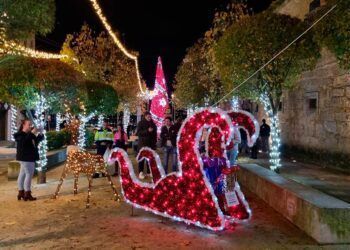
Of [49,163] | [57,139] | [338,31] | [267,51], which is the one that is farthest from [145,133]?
[57,139]

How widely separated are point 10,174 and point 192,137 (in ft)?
26.0

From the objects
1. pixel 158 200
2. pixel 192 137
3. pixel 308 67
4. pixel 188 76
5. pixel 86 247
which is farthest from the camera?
pixel 188 76

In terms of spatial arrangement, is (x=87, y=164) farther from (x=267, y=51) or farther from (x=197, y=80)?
(x=197, y=80)

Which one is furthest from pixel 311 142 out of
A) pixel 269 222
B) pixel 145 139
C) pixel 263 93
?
pixel 269 222

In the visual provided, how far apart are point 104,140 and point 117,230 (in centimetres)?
Result: 619

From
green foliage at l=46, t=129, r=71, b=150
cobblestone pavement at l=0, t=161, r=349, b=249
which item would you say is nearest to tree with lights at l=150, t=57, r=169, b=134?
green foliage at l=46, t=129, r=71, b=150

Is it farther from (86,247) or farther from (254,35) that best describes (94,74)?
(86,247)

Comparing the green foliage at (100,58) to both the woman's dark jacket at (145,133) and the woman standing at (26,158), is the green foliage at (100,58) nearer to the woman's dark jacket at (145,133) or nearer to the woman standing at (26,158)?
the woman's dark jacket at (145,133)

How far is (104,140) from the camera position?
13188 mm

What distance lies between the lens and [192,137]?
7.34 meters

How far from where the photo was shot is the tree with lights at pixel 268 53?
1337cm

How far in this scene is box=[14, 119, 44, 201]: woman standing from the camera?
31.7ft

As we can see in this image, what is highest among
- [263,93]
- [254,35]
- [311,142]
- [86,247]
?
[254,35]

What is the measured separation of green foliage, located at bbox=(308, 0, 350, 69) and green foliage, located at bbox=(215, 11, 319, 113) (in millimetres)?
4122
